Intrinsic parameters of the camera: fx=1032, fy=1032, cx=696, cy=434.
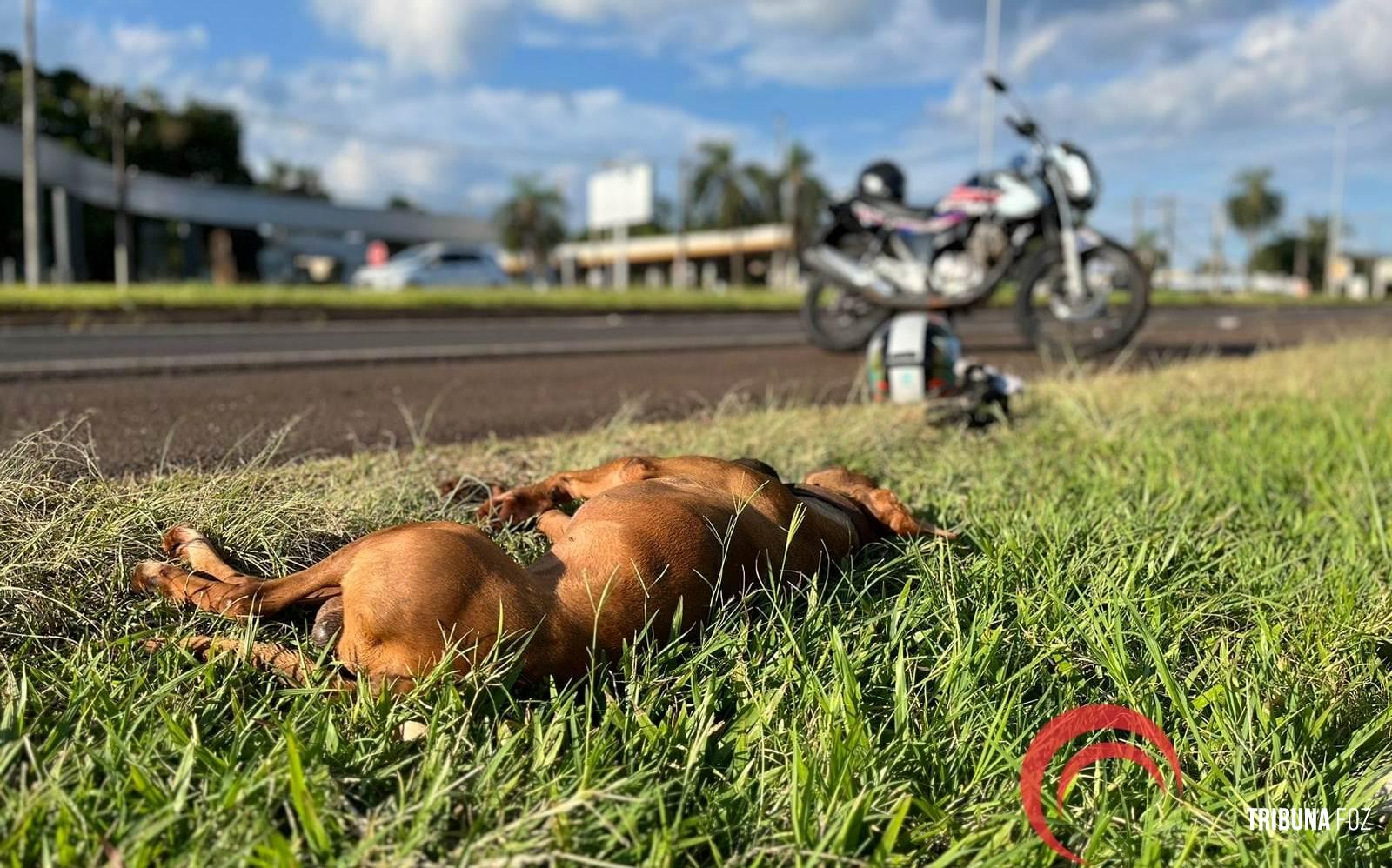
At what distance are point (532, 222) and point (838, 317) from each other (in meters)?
59.0

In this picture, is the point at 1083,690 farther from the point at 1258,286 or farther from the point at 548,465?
the point at 1258,286

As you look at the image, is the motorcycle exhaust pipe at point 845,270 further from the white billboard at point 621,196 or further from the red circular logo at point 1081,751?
the white billboard at point 621,196

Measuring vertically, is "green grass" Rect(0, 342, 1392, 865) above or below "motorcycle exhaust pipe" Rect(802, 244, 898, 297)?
below

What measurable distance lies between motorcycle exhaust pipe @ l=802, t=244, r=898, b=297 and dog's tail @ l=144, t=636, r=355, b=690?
7.14 m

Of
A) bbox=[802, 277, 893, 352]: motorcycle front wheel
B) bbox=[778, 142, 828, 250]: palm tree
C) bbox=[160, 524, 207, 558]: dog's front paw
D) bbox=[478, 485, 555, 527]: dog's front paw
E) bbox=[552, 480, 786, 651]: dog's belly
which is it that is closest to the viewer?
bbox=[552, 480, 786, 651]: dog's belly

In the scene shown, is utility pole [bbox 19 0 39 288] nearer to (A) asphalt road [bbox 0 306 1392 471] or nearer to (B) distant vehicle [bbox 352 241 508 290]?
(B) distant vehicle [bbox 352 241 508 290]

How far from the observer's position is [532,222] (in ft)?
215

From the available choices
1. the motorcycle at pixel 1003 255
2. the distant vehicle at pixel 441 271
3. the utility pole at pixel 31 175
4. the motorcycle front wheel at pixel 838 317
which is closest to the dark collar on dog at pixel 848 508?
the motorcycle at pixel 1003 255

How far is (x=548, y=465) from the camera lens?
3381 millimetres

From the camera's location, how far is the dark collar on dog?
2.49 m

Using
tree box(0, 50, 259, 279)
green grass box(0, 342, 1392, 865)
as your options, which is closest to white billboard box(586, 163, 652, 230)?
tree box(0, 50, 259, 279)

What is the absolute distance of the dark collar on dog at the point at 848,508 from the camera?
2.49 metres

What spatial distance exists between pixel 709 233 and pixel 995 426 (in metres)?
58.9

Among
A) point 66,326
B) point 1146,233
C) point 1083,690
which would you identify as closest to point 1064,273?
point 1083,690
